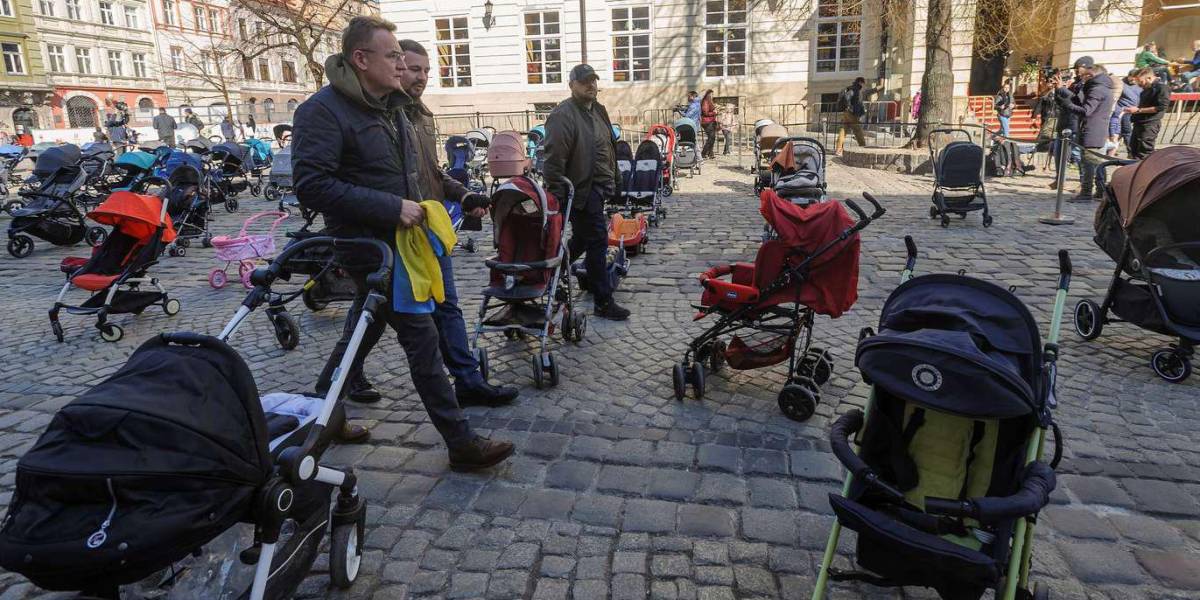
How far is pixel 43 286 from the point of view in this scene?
8.65 meters

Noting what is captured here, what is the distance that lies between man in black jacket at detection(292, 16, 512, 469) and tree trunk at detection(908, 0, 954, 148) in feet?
52.5

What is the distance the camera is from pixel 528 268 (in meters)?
5.00

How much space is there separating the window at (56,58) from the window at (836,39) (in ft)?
172

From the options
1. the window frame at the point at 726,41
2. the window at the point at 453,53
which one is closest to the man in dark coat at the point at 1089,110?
the window frame at the point at 726,41

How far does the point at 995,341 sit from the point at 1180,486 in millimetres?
2019

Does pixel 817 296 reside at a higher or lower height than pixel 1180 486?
higher

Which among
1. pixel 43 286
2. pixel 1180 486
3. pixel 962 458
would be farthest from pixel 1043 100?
pixel 43 286

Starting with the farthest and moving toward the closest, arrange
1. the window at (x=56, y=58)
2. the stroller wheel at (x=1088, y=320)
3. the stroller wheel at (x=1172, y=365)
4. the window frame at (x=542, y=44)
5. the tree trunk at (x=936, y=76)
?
the window at (x=56, y=58) < the window frame at (x=542, y=44) < the tree trunk at (x=936, y=76) < the stroller wheel at (x=1088, y=320) < the stroller wheel at (x=1172, y=365)

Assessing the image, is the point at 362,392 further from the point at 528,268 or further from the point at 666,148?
the point at 666,148

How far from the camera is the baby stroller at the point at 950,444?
7.20 ft

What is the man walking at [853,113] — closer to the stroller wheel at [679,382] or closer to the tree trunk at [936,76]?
the tree trunk at [936,76]

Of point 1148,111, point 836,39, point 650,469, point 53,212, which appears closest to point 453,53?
point 836,39

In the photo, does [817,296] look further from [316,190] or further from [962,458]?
[316,190]

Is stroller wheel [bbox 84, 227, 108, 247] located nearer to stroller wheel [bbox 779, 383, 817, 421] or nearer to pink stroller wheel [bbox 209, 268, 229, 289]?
pink stroller wheel [bbox 209, 268, 229, 289]
